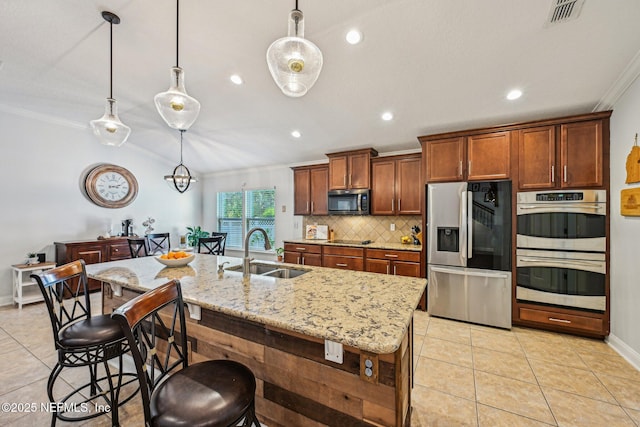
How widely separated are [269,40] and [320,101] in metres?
0.99

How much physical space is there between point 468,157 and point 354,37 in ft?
6.76

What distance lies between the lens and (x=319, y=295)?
1534 mm

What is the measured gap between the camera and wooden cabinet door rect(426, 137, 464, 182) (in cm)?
334

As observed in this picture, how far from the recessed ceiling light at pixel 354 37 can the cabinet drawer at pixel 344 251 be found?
106 inches

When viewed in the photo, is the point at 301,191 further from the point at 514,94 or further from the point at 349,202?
the point at 514,94

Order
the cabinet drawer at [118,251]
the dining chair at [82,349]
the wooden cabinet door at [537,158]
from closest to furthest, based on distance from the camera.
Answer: the dining chair at [82,349] < the wooden cabinet door at [537,158] < the cabinet drawer at [118,251]

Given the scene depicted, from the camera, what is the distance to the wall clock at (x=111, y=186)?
15.8ft

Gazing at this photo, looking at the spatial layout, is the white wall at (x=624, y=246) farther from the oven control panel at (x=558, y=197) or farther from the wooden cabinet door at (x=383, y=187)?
the wooden cabinet door at (x=383, y=187)

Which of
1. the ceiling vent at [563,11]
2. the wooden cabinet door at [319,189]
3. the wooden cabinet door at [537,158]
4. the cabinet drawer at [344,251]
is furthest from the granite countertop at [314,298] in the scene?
the wooden cabinet door at [319,189]

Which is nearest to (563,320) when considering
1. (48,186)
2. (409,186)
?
(409,186)

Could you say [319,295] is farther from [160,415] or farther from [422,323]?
[422,323]

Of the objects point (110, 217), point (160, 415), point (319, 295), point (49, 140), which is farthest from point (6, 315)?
point (319, 295)

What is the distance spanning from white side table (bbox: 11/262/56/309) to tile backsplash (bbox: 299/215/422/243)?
14.4 feet

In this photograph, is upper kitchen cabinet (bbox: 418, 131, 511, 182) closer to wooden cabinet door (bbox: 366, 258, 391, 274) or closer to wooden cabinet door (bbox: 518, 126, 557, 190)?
wooden cabinet door (bbox: 518, 126, 557, 190)
